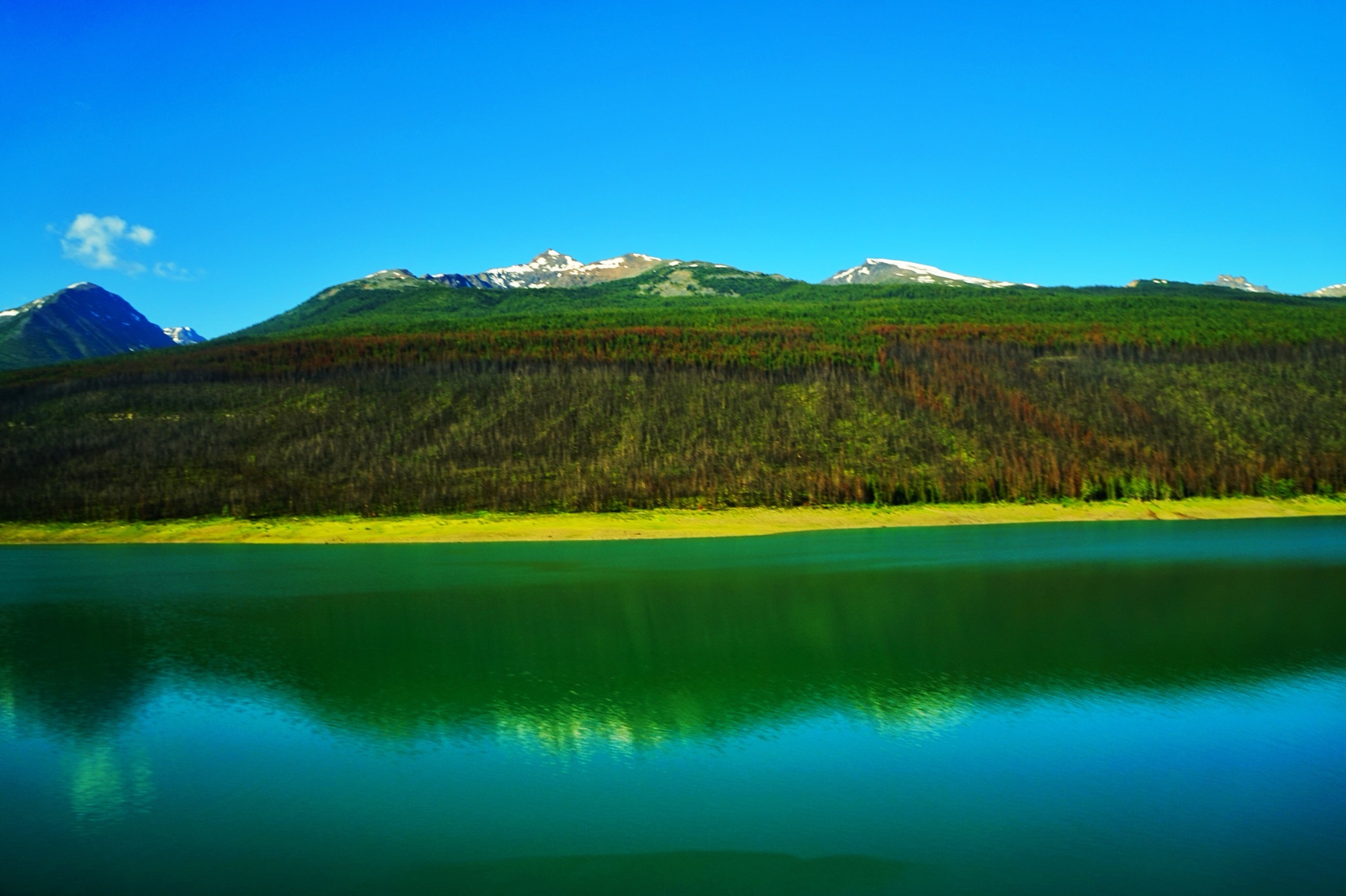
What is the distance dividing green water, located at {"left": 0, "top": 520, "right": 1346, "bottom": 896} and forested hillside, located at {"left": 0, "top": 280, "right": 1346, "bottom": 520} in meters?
31.3

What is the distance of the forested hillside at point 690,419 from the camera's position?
69062mm

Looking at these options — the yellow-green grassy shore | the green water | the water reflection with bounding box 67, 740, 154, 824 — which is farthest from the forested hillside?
the water reflection with bounding box 67, 740, 154, 824

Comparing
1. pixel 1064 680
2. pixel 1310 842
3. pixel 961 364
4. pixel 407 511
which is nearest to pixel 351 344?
pixel 407 511

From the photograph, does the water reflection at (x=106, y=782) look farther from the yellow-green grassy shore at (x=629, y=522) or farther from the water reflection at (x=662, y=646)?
the yellow-green grassy shore at (x=629, y=522)

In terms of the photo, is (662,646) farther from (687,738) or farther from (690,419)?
(690,419)

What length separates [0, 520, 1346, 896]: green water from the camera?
47.2 feet

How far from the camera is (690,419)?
83.7 meters

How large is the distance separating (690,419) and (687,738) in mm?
64241

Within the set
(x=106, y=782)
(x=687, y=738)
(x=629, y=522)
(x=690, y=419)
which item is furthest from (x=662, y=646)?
(x=690, y=419)

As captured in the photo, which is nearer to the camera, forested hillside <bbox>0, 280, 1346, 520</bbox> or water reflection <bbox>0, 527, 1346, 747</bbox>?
water reflection <bbox>0, 527, 1346, 747</bbox>

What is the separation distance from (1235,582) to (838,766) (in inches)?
991

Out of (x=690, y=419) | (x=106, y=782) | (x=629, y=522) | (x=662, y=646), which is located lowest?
(x=629, y=522)

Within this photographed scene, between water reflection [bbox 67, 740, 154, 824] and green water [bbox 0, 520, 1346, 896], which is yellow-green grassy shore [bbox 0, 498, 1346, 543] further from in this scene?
water reflection [bbox 67, 740, 154, 824]

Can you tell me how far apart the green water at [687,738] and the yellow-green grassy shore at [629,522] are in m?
20.8
